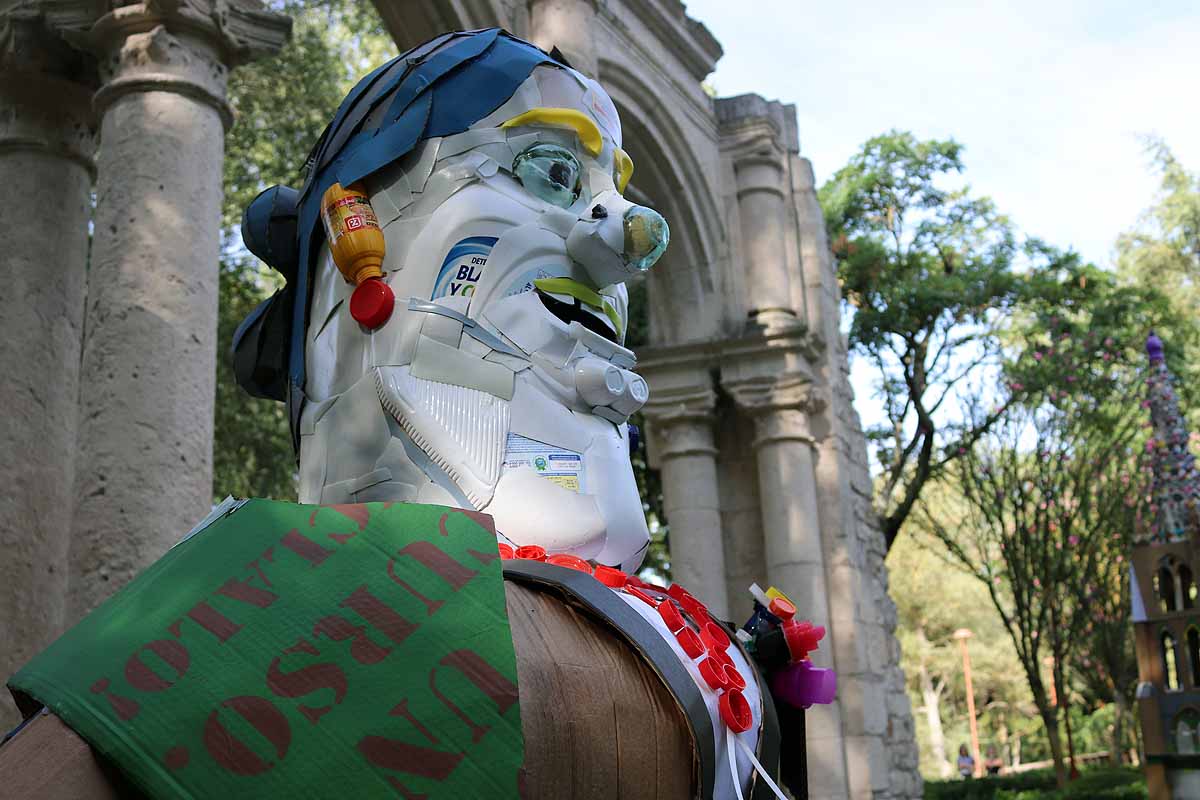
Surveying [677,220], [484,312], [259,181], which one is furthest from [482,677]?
[259,181]

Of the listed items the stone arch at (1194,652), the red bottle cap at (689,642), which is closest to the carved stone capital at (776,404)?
the stone arch at (1194,652)

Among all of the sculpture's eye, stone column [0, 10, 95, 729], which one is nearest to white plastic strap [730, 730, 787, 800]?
the sculpture's eye

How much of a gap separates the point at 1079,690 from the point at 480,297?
27.8m

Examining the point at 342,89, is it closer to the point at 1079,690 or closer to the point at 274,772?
the point at 274,772

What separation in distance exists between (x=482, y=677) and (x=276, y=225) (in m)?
1.25

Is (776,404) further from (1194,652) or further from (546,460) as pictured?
(546,460)

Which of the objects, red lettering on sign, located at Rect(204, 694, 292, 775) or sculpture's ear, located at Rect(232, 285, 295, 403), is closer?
red lettering on sign, located at Rect(204, 694, 292, 775)

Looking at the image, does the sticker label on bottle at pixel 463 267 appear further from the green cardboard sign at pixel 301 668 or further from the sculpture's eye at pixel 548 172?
the green cardboard sign at pixel 301 668

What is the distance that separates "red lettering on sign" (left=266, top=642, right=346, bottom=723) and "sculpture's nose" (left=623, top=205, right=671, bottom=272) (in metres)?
1.01

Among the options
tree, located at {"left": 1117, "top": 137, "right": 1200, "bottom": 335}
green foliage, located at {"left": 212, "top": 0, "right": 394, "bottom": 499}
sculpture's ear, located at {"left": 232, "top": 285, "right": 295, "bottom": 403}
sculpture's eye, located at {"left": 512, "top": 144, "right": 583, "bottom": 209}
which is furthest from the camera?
tree, located at {"left": 1117, "top": 137, "right": 1200, "bottom": 335}

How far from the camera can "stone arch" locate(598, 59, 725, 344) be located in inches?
335

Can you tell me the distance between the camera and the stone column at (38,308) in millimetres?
3924

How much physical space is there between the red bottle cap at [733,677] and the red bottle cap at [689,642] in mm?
40

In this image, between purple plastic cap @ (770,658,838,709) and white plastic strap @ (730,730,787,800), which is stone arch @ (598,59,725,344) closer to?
purple plastic cap @ (770,658,838,709)
